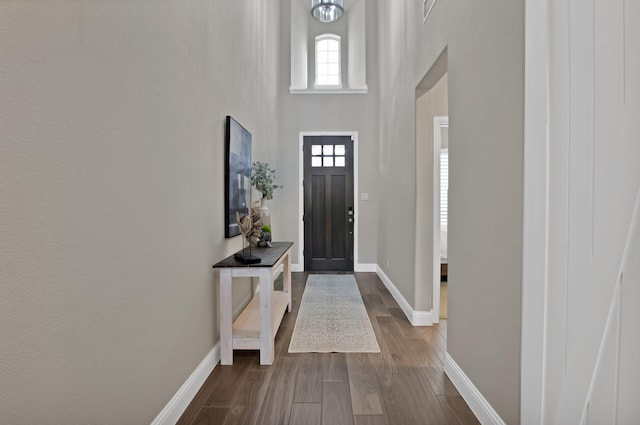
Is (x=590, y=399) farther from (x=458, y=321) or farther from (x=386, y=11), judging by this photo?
(x=386, y=11)

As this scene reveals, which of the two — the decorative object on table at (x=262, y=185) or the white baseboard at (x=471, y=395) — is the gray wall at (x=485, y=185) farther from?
the decorative object on table at (x=262, y=185)

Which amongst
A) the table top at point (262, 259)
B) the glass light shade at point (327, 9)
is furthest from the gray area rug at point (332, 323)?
the glass light shade at point (327, 9)

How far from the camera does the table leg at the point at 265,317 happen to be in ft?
7.28

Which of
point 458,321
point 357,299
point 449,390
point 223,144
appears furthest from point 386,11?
point 449,390

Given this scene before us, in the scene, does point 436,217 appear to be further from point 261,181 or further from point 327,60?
point 327,60

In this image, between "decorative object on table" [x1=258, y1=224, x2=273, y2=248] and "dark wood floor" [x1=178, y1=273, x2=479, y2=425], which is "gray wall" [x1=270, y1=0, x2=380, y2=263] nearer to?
"decorative object on table" [x1=258, y1=224, x2=273, y2=248]

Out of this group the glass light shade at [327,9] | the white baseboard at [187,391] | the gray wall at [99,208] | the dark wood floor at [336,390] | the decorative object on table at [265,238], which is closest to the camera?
the gray wall at [99,208]

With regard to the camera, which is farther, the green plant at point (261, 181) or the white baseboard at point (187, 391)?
the green plant at point (261, 181)

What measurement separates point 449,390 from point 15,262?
210cm

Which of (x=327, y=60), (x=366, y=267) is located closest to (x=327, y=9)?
(x=327, y=60)

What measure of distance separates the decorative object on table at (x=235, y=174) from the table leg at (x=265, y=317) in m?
0.52

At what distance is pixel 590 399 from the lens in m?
0.99

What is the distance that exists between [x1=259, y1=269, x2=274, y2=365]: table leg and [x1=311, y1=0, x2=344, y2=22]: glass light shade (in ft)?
13.8

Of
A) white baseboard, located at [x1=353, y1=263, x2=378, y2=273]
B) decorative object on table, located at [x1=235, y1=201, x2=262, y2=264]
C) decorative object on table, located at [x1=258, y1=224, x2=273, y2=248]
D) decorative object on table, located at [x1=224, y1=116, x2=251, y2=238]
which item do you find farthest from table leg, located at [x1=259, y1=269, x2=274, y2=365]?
white baseboard, located at [x1=353, y1=263, x2=378, y2=273]
